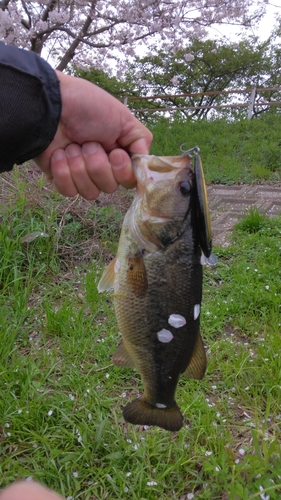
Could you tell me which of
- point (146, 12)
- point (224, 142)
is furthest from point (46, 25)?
point (224, 142)

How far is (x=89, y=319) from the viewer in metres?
3.39

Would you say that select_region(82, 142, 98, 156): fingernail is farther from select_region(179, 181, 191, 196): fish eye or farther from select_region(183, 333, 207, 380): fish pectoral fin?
select_region(183, 333, 207, 380): fish pectoral fin

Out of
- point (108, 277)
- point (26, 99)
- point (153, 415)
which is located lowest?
point (153, 415)

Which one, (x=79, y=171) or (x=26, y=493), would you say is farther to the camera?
(x=79, y=171)

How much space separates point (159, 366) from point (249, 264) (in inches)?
118

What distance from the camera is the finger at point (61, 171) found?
1661 mm

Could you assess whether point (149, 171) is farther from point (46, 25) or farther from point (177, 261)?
point (46, 25)

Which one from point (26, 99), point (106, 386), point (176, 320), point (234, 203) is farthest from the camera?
point (234, 203)

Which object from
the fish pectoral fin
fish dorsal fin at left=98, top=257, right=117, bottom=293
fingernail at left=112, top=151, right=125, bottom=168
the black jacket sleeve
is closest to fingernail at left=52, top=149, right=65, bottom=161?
the black jacket sleeve

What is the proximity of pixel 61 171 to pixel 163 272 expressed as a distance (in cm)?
62

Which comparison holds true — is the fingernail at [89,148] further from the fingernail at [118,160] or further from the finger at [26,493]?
the finger at [26,493]

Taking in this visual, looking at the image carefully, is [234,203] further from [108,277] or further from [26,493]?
[26,493]

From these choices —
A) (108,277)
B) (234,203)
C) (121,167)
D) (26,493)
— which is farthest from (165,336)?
(234,203)

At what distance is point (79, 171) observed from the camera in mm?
1637
